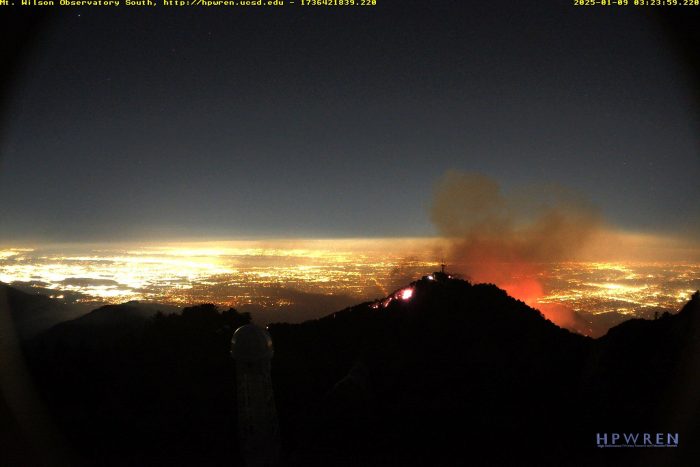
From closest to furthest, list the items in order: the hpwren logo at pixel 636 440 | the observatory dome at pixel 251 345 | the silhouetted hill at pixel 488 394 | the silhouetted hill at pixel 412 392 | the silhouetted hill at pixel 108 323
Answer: the observatory dome at pixel 251 345 < the hpwren logo at pixel 636 440 < the silhouetted hill at pixel 488 394 < the silhouetted hill at pixel 412 392 < the silhouetted hill at pixel 108 323

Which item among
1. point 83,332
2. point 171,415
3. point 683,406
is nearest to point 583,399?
point 683,406

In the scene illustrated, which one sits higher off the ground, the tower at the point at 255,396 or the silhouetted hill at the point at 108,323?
the tower at the point at 255,396

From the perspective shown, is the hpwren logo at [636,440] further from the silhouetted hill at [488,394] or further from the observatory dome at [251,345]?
the observatory dome at [251,345]

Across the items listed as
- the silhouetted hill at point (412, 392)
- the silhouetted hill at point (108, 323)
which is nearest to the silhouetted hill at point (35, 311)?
the silhouetted hill at point (108, 323)

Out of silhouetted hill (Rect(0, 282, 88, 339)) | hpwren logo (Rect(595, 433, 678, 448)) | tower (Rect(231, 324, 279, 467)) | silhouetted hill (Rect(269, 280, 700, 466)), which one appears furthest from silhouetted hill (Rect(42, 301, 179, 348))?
hpwren logo (Rect(595, 433, 678, 448))

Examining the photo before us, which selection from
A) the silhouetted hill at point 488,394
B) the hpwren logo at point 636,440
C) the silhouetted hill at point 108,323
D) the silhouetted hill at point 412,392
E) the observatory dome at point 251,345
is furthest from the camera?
the silhouetted hill at point 108,323

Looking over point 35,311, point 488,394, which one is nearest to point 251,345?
point 488,394

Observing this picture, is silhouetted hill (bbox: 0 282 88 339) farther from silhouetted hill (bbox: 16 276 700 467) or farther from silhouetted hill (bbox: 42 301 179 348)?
silhouetted hill (bbox: 16 276 700 467)
